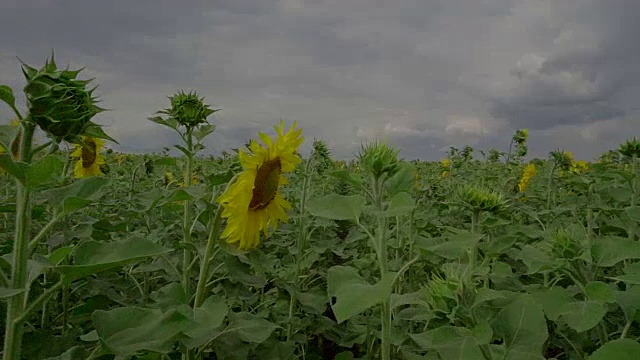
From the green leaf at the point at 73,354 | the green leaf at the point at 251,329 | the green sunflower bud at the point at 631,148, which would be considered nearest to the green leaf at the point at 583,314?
the green leaf at the point at 251,329

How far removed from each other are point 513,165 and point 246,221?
10.9ft

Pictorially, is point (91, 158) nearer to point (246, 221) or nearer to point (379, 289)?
point (246, 221)

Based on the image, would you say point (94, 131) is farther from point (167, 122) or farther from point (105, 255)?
point (167, 122)

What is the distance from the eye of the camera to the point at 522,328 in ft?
3.56

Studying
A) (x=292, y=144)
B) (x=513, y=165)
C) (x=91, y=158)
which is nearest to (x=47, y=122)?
(x=292, y=144)

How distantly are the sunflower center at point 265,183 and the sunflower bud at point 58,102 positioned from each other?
2.07 feet

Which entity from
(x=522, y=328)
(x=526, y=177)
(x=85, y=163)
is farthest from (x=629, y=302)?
(x=526, y=177)

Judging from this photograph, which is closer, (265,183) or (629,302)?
(629,302)

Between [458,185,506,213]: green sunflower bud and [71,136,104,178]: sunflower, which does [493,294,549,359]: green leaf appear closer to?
[458,185,506,213]: green sunflower bud

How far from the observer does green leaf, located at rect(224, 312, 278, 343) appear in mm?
1406

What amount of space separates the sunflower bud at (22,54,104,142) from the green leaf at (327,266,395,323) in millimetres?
552

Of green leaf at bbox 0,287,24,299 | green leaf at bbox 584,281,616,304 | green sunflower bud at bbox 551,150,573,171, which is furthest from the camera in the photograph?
green sunflower bud at bbox 551,150,573,171

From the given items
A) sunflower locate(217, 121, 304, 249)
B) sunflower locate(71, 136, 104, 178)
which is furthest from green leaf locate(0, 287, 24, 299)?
sunflower locate(71, 136, 104, 178)

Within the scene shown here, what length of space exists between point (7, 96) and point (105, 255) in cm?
31
